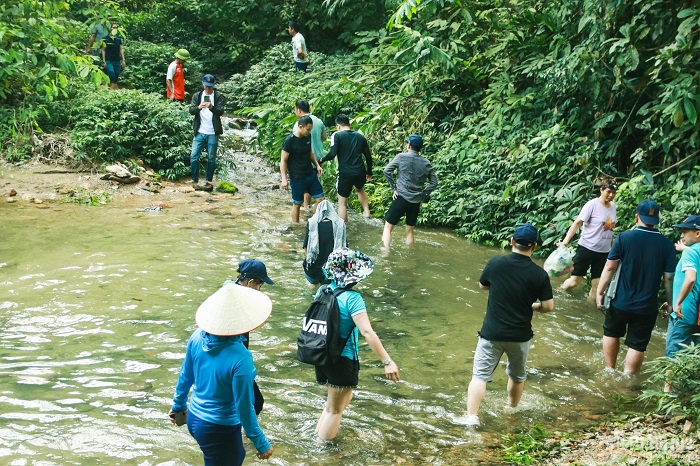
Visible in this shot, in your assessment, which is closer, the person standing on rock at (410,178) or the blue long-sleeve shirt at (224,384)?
the blue long-sleeve shirt at (224,384)

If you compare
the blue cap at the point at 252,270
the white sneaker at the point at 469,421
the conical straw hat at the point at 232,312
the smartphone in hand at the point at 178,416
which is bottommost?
the white sneaker at the point at 469,421

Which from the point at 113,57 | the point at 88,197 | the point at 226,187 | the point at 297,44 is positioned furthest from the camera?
the point at 297,44

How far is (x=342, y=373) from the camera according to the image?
5543mm

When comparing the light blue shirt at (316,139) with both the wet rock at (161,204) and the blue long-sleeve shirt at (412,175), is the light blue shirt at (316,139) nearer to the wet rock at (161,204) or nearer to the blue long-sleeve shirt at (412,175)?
the blue long-sleeve shirt at (412,175)

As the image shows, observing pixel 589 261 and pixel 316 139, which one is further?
pixel 316 139

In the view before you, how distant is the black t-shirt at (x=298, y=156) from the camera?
12102 mm

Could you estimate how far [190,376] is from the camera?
14.9 feet

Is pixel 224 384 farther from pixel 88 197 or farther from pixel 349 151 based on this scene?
pixel 88 197

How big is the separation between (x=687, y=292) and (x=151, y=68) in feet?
61.3

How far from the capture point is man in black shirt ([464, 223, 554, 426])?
6211 millimetres

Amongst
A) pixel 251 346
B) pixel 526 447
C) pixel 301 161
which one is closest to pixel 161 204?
pixel 301 161

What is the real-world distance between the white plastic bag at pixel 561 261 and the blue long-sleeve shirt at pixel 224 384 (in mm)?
6804

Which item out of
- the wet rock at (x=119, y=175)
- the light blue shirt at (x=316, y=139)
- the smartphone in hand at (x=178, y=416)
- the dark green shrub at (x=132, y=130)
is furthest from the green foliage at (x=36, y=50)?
the smartphone in hand at (x=178, y=416)

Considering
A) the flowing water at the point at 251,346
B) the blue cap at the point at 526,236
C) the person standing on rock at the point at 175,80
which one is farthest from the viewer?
the person standing on rock at the point at 175,80
